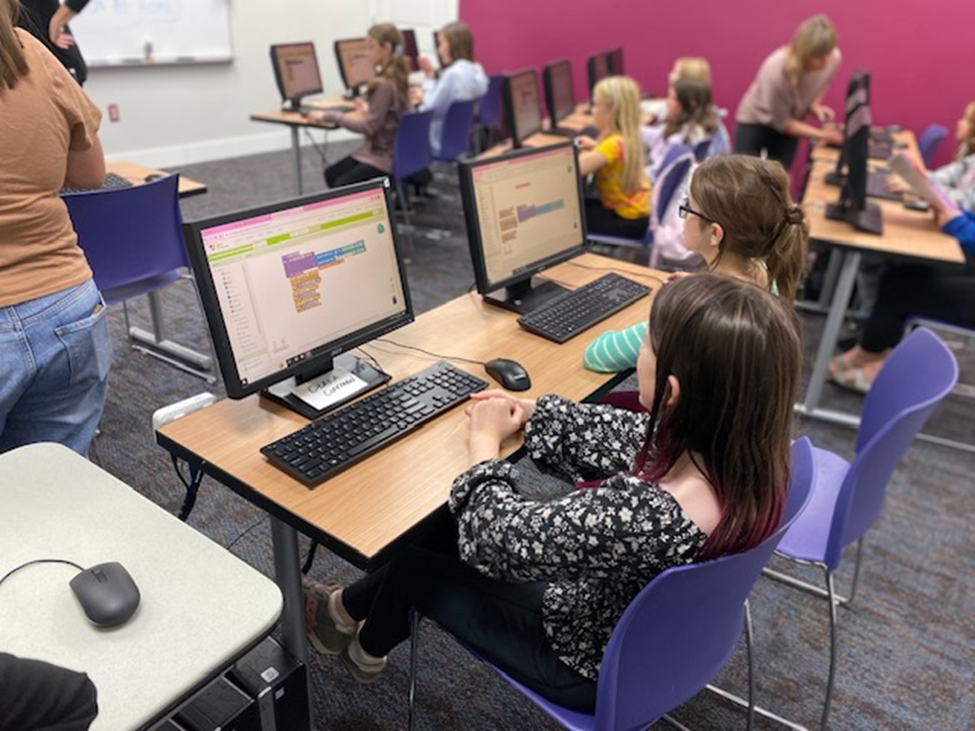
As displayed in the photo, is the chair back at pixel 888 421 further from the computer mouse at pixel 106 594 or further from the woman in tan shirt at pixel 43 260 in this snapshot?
the woman in tan shirt at pixel 43 260

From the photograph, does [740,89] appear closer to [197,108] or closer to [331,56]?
[331,56]

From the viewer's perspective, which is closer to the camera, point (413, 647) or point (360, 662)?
point (413, 647)

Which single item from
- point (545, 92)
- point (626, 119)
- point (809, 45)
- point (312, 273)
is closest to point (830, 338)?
point (626, 119)

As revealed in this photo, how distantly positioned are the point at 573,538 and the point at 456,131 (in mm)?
4307

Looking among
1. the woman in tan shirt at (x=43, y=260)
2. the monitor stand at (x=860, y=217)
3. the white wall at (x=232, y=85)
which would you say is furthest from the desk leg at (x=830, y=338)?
the white wall at (x=232, y=85)

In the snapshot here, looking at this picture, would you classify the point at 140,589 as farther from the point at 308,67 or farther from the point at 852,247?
the point at 308,67

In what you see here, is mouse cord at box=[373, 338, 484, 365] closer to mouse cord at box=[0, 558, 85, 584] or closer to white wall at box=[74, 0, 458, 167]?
mouse cord at box=[0, 558, 85, 584]

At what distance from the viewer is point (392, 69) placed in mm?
4336

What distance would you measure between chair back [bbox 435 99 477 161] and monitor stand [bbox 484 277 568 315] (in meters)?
3.04

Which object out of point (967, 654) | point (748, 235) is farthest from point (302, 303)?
point (967, 654)

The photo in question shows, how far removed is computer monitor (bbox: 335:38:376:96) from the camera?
561 centimetres

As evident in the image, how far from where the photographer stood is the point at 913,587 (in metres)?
2.19

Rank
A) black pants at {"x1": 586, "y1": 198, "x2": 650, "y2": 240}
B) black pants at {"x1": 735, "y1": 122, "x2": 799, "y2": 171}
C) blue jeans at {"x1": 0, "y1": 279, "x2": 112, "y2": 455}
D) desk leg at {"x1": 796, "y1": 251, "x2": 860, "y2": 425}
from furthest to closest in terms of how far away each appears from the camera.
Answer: black pants at {"x1": 735, "y1": 122, "x2": 799, "y2": 171}
black pants at {"x1": 586, "y1": 198, "x2": 650, "y2": 240}
desk leg at {"x1": 796, "y1": 251, "x2": 860, "y2": 425}
blue jeans at {"x1": 0, "y1": 279, "x2": 112, "y2": 455}

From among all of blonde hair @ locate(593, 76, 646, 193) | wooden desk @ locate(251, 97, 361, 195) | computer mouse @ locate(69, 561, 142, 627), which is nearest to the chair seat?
computer mouse @ locate(69, 561, 142, 627)
